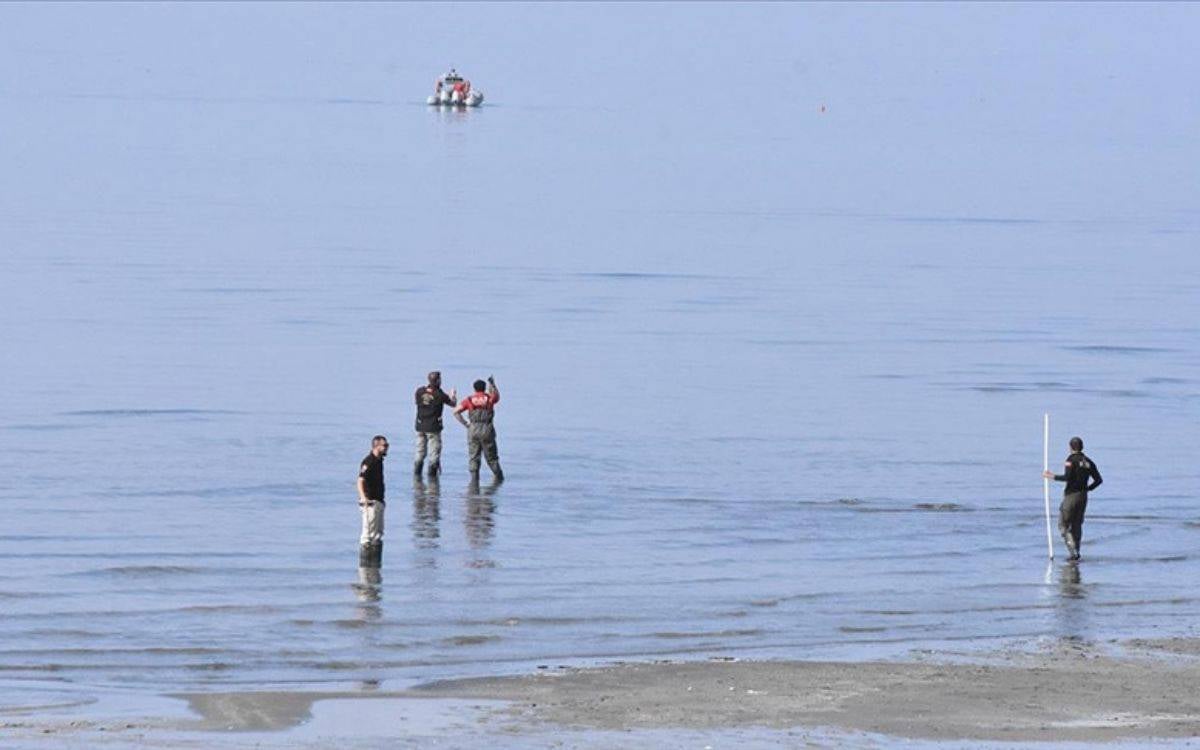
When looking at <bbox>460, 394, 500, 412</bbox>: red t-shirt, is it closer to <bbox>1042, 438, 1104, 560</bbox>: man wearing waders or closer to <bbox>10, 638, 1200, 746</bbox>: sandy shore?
<bbox>1042, 438, 1104, 560</bbox>: man wearing waders

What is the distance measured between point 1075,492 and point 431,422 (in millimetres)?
8975

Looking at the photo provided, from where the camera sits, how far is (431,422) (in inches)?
1210

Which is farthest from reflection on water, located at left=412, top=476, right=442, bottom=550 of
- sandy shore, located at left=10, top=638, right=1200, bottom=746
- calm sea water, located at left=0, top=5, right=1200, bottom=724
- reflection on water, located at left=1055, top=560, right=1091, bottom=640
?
sandy shore, located at left=10, top=638, right=1200, bottom=746

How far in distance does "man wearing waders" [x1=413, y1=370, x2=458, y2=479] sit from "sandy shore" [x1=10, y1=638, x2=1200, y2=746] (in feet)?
36.3

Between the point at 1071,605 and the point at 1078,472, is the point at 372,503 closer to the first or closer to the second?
the point at 1071,605

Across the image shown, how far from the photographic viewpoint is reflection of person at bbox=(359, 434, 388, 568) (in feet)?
78.3

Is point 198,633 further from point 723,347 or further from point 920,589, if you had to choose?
point 723,347

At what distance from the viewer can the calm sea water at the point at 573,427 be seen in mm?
22188

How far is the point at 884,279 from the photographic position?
220ft

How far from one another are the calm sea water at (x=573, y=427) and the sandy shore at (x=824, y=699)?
0.98m

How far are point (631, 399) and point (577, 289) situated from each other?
68.7ft

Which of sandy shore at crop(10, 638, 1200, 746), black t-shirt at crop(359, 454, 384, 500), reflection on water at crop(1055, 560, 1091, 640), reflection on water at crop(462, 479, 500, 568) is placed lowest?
sandy shore at crop(10, 638, 1200, 746)

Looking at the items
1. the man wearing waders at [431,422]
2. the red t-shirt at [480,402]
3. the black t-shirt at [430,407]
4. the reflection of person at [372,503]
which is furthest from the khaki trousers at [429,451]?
the reflection of person at [372,503]

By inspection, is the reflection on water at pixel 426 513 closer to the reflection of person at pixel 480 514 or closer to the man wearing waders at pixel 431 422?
the man wearing waders at pixel 431 422
